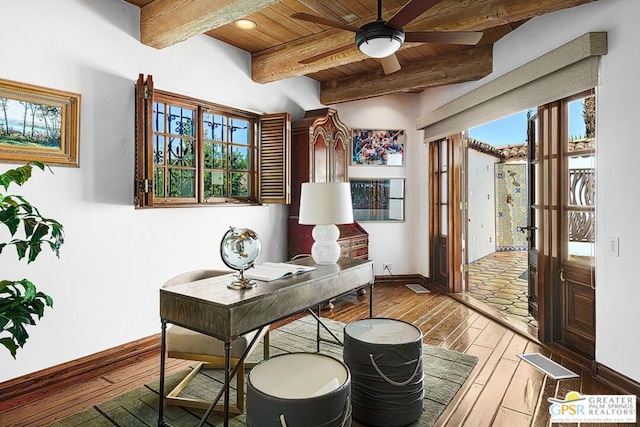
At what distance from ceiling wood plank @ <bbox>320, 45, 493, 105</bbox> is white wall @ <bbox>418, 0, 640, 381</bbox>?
47.1 inches

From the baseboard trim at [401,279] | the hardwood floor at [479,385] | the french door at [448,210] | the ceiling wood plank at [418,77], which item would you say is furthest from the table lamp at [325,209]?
the baseboard trim at [401,279]

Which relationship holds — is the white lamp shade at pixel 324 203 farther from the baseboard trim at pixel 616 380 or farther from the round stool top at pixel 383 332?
the baseboard trim at pixel 616 380

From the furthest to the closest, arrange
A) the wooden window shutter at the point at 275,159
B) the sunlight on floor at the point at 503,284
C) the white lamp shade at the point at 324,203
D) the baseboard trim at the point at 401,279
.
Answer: the baseboard trim at the point at 401,279 < the sunlight on floor at the point at 503,284 < the wooden window shutter at the point at 275,159 < the white lamp shade at the point at 324,203

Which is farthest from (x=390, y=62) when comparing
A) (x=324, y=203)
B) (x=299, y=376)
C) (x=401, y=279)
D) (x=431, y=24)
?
(x=401, y=279)

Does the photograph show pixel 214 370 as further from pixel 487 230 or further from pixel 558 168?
pixel 487 230

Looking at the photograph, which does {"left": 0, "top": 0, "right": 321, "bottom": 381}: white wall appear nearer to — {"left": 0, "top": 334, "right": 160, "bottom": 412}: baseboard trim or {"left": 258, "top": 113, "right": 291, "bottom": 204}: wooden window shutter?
{"left": 0, "top": 334, "right": 160, "bottom": 412}: baseboard trim

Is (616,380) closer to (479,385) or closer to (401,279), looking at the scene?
(479,385)

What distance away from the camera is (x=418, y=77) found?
4.53m

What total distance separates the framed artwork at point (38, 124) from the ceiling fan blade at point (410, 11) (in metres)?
2.28

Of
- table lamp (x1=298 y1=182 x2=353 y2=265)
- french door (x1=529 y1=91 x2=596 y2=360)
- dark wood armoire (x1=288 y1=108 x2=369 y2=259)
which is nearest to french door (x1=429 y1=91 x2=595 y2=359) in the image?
french door (x1=529 y1=91 x2=596 y2=360)

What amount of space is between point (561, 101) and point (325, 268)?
243cm

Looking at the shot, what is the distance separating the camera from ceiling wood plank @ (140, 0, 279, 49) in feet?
8.56

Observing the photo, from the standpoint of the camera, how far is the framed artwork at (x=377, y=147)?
5.66 m

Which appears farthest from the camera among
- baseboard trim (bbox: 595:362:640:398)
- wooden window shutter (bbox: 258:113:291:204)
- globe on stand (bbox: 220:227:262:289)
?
wooden window shutter (bbox: 258:113:291:204)
